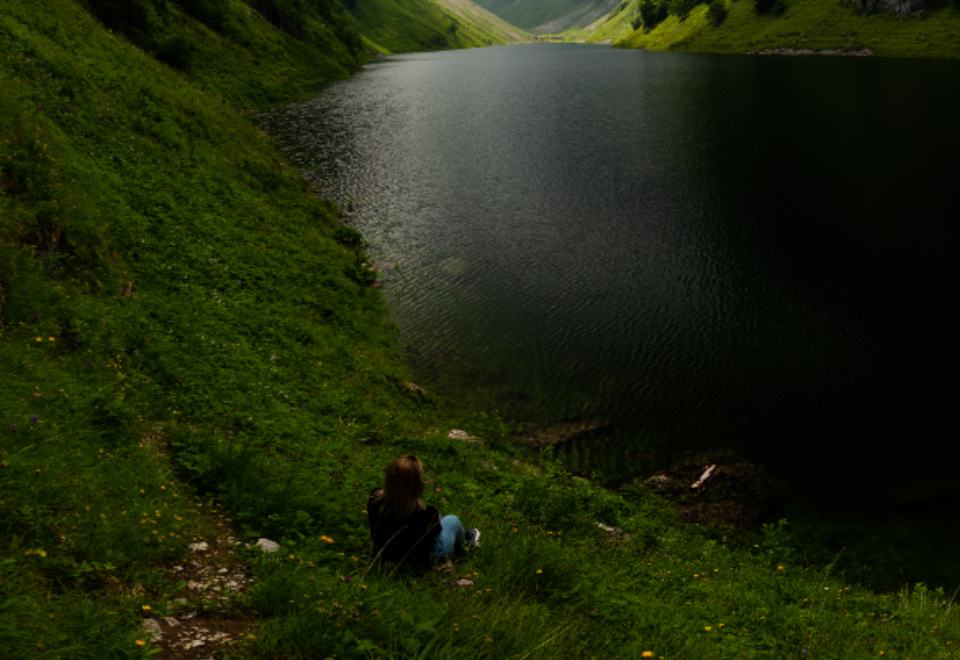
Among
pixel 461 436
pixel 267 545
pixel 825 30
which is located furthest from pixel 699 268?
pixel 825 30

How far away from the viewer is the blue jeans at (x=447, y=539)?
7.73m

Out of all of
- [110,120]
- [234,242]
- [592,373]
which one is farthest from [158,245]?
[592,373]

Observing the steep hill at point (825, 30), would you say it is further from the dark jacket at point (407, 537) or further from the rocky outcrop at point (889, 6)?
the dark jacket at point (407, 537)

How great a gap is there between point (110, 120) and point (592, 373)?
26.1 meters

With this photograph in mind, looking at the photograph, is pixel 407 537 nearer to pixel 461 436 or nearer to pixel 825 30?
pixel 461 436

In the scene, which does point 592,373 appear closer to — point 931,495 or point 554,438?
point 554,438

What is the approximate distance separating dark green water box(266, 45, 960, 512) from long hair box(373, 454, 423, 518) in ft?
38.9

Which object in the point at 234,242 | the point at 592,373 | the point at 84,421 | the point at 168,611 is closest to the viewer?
the point at 168,611

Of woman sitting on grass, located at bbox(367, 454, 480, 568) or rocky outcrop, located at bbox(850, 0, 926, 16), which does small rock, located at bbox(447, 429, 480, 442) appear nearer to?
woman sitting on grass, located at bbox(367, 454, 480, 568)

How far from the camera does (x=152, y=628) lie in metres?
5.05

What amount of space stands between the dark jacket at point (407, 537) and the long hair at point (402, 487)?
10cm

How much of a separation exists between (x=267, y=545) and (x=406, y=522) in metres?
2.03

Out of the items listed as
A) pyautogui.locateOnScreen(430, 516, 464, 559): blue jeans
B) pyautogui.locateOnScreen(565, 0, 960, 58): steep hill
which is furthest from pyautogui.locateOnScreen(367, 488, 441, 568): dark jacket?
pyautogui.locateOnScreen(565, 0, 960, 58): steep hill

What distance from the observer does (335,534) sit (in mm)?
8672
